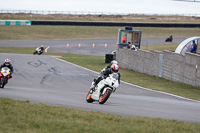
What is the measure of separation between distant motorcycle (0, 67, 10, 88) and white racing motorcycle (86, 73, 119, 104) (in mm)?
5667

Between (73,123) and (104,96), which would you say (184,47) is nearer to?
(104,96)

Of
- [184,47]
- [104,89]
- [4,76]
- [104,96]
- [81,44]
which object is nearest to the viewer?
[104,89]

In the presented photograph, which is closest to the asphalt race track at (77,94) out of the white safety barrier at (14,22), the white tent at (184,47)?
the white tent at (184,47)

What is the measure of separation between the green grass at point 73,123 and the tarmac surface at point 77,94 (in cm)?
132

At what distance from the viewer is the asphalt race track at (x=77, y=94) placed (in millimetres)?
11969

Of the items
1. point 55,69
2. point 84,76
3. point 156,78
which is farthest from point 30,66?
point 156,78

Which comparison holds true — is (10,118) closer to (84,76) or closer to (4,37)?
(84,76)

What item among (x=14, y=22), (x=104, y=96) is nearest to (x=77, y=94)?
(x=104, y=96)

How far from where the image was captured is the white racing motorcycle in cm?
1264

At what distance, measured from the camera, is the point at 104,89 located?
42.4ft

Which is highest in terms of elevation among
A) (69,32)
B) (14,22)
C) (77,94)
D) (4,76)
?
(14,22)

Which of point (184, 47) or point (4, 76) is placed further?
point (184, 47)

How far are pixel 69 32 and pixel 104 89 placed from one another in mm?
59205

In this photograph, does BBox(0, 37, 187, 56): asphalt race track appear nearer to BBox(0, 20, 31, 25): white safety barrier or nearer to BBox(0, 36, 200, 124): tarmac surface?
BBox(0, 20, 31, 25): white safety barrier
